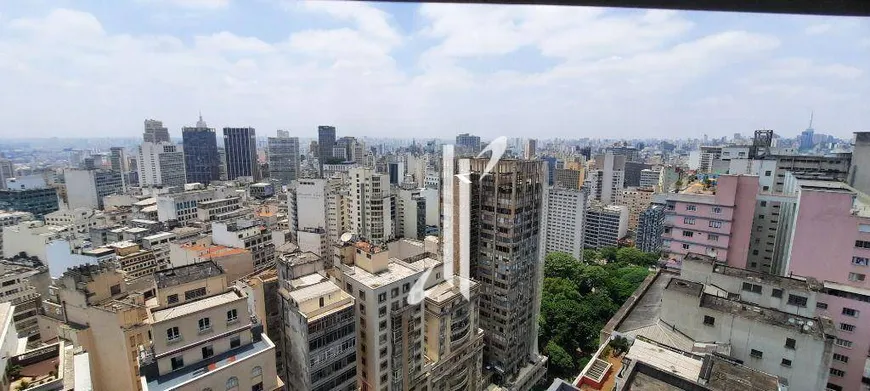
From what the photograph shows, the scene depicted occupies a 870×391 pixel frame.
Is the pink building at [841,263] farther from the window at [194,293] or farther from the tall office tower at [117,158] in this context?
the tall office tower at [117,158]

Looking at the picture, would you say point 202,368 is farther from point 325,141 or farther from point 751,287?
point 325,141

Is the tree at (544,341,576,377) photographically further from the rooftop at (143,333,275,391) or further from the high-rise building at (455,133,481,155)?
the rooftop at (143,333,275,391)

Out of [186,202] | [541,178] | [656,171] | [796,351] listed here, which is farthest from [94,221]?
[656,171]

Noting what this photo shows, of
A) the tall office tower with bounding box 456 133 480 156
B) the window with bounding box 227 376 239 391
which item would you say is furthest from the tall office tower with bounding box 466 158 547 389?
the window with bounding box 227 376 239 391

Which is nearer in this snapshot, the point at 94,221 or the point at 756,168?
the point at 756,168

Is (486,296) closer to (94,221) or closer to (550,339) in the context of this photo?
(550,339)

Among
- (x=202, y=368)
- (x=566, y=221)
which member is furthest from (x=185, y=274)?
(x=566, y=221)
